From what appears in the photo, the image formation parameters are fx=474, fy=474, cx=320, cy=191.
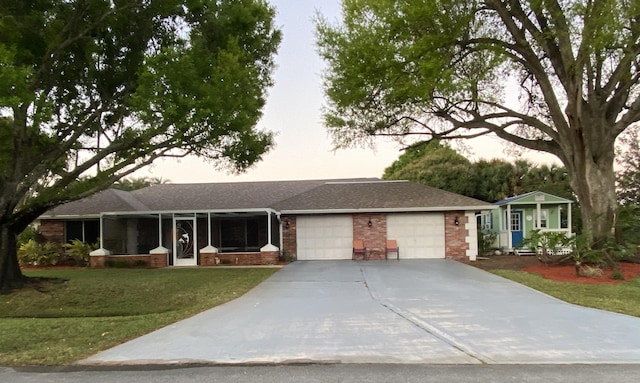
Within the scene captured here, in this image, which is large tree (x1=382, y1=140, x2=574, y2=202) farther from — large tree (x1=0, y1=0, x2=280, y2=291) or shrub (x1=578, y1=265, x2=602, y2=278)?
large tree (x1=0, y1=0, x2=280, y2=291)

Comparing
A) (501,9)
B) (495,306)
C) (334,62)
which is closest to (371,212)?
(334,62)

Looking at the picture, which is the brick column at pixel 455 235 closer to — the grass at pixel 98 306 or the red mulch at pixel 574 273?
the red mulch at pixel 574 273

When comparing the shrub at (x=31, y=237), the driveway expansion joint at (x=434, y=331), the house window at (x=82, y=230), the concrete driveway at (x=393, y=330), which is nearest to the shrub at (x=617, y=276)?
the concrete driveway at (x=393, y=330)

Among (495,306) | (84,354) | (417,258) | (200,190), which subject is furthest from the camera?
(200,190)

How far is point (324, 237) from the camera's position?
21.0 metres

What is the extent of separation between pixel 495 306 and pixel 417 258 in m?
11.0

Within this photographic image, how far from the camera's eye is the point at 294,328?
A: 25.1 ft

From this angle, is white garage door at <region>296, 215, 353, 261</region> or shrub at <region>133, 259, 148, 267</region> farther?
white garage door at <region>296, 215, 353, 261</region>

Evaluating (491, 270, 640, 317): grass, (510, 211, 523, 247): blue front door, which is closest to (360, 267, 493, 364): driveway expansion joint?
(491, 270, 640, 317): grass

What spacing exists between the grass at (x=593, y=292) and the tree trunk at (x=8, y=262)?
46.5ft

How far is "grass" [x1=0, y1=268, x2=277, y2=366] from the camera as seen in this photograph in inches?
270

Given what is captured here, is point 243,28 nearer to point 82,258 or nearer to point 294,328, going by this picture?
point 294,328

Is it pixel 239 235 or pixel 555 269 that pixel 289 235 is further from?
pixel 555 269

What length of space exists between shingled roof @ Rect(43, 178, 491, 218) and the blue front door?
4.74 metres
